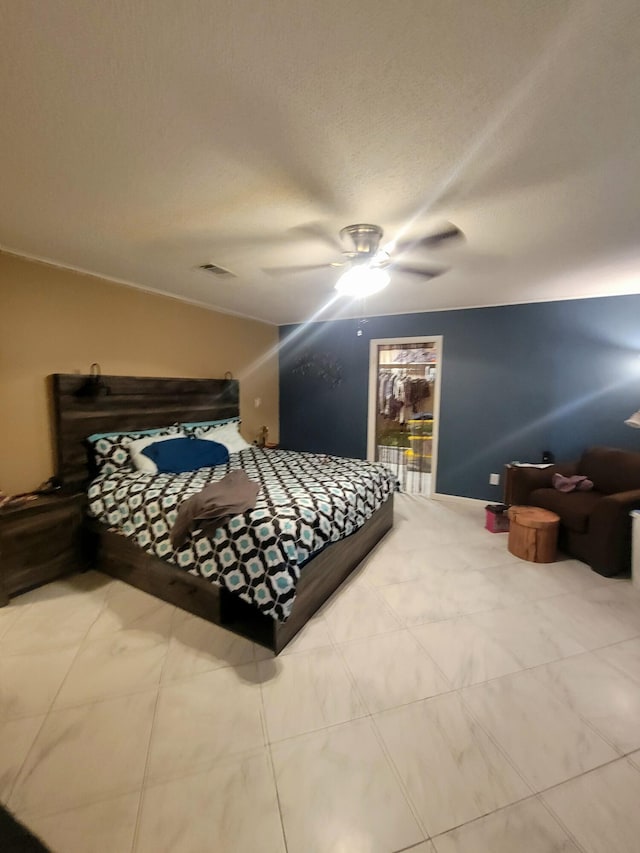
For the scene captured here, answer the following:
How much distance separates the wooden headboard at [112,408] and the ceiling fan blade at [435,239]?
101 inches

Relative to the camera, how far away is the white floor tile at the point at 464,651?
1803mm

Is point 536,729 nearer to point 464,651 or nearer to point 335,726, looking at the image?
point 464,651

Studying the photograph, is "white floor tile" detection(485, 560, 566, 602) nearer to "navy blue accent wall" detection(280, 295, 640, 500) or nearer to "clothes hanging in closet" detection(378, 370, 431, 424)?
"navy blue accent wall" detection(280, 295, 640, 500)

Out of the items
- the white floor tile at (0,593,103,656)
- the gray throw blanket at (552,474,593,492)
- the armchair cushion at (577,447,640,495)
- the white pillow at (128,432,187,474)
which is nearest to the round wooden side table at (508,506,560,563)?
the gray throw blanket at (552,474,593,492)

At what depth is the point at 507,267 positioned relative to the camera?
266 cm

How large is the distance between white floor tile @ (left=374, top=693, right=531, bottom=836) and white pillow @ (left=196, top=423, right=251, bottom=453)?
2.83 m

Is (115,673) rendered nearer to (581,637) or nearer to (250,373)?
(581,637)

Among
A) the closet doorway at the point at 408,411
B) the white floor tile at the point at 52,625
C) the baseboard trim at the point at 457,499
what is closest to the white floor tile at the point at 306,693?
the white floor tile at the point at 52,625

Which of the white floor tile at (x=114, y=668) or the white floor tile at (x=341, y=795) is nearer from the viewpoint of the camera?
the white floor tile at (x=341, y=795)

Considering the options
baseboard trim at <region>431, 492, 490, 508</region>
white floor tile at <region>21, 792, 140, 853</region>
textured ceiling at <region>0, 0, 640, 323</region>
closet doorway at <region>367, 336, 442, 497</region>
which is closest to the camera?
textured ceiling at <region>0, 0, 640, 323</region>

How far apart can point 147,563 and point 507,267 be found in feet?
11.2

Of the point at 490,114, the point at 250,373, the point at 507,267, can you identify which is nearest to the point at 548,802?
the point at 490,114

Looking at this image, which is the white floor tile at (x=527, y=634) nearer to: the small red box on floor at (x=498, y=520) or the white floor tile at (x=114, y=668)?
the small red box on floor at (x=498, y=520)

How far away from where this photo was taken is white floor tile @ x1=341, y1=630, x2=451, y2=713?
1671 millimetres
